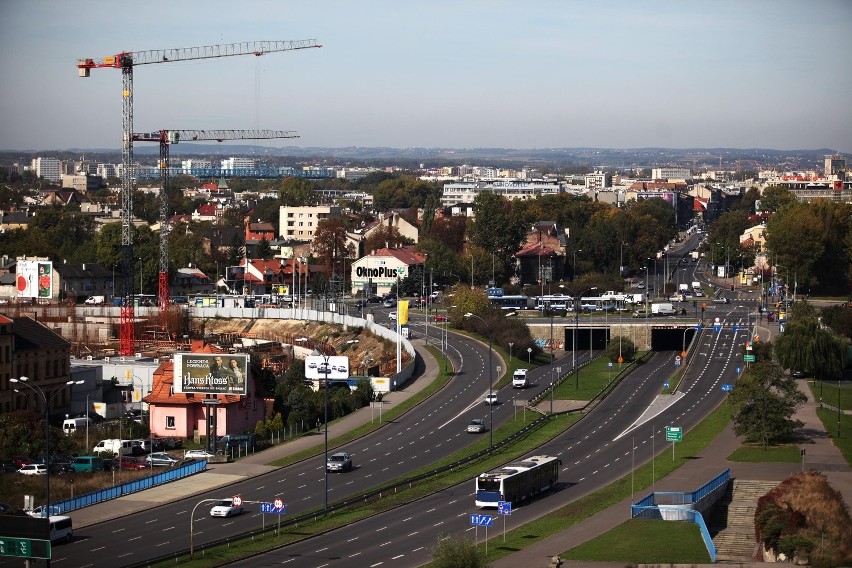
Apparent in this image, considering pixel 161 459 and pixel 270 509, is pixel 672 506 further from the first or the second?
pixel 161 459

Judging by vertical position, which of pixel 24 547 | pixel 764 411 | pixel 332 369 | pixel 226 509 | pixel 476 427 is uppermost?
pixel 24 547

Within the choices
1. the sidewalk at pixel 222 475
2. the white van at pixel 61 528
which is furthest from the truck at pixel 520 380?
the white van at pixel 61 528

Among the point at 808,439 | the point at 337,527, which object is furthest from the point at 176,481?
the point at 808,439

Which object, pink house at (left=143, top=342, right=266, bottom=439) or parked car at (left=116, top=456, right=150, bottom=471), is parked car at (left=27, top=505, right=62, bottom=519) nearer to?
parked car at (left=116, top=456, right=150, bottom=471)

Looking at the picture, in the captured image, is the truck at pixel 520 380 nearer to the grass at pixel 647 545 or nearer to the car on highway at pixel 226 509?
the grass at pixel 647 545

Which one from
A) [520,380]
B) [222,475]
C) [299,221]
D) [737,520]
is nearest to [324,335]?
[520,380]

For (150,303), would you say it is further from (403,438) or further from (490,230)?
(403,438)
